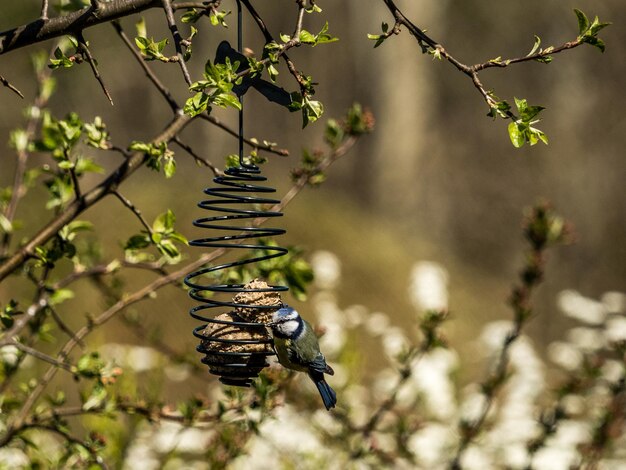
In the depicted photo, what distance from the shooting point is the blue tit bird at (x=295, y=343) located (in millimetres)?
2463

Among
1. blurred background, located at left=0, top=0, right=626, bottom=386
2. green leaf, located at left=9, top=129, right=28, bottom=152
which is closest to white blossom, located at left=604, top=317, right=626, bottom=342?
green leaf, located at left=9, top=129, right=28, bottom=152

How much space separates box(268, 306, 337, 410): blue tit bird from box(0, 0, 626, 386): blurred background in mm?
7888

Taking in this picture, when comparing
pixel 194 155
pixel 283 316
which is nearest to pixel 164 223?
pixel 194 155

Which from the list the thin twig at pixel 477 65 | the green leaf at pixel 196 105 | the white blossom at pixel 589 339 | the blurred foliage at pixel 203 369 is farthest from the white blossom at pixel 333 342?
the green leaf at pixel 196 105

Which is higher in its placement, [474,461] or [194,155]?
[474,461]

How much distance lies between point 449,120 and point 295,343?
10.5m

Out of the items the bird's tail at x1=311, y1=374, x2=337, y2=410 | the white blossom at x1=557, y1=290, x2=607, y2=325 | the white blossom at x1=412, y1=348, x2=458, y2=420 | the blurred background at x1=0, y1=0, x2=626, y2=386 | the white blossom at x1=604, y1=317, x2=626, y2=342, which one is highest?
the blurred background at x1=0, y1=0, x2=626, y2=386

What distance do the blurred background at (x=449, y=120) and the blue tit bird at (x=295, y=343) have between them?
25.9 ft

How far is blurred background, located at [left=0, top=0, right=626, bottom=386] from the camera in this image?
11.4m

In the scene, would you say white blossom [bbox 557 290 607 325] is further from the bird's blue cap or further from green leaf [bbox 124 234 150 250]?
green leaf [bbox 124 234 150 250]

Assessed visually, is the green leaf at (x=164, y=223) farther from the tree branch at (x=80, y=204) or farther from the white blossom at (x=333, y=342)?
the white blossom at (x=333, y=342)

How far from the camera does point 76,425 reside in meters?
5.56

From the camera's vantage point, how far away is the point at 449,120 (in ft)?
41.5

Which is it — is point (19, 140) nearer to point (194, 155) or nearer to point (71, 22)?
point (194, 155)
